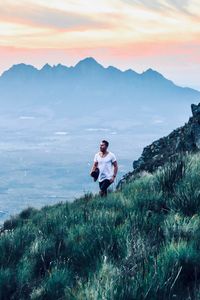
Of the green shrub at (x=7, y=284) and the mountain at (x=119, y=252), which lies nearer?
the mountain at (x=119, y=252)

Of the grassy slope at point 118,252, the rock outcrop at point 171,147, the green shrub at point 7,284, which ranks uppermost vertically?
the rock outcrop at point 171,147

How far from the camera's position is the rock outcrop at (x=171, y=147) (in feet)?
69.4

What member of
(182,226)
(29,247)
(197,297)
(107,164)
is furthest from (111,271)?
(107,164)

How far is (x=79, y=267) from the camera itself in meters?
5.86

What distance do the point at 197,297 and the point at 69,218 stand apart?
186 inches

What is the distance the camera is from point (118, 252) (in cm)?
580

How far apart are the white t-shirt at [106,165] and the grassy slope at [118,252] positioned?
4.74 metres

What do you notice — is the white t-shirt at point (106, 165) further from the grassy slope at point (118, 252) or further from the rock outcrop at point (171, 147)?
the rock outcrop at point (171, 147)

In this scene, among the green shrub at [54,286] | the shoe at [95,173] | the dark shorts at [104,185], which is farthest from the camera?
the shoe at [95,173]

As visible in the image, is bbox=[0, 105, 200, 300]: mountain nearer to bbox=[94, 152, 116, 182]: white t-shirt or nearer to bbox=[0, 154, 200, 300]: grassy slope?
bbox=[0, 154, 200, 300]: grassy slope

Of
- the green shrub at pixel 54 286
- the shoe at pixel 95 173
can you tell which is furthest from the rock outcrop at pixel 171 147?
the green shrub at pixel 54 286

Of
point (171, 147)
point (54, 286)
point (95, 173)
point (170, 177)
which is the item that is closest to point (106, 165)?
point (95, 173)

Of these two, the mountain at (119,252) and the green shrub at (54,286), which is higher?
the mountain at (119,252)

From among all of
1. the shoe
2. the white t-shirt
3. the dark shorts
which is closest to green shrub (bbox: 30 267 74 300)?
the dark shorts
